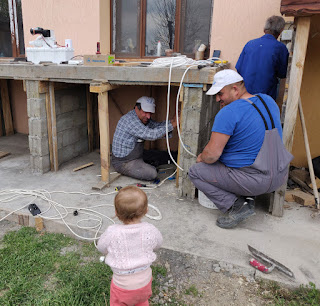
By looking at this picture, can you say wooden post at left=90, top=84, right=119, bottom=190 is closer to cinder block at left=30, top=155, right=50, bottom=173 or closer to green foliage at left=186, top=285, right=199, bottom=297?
cinder block at left=30, top=155, right=50, bottom=173

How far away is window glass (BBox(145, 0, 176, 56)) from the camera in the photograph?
5520mm

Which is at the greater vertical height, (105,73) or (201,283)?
(105,73)

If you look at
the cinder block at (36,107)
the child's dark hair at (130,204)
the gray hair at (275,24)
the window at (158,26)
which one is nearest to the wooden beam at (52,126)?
the cinder block at (36,107)

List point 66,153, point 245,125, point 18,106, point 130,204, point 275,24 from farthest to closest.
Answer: point 18,106
point 66,153
point 275,24
point 245,125
point 130,204

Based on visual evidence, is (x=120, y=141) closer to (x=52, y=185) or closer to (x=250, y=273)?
(x=52, y=185)

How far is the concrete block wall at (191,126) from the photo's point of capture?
13.0 feet

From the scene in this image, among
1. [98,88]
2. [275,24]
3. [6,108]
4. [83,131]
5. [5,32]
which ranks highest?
[275,24]

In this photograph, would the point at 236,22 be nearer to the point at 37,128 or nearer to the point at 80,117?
the point at 80,117

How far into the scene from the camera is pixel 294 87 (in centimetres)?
344

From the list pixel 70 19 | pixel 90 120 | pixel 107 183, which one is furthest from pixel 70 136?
pixel 70 19

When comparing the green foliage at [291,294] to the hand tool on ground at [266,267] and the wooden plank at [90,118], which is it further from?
the wooden plank at [90,118]

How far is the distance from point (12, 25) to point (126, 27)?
Result: 9.28ft

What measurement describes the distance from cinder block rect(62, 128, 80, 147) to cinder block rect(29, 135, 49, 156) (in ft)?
1.57

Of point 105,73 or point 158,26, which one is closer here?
point 105,73
